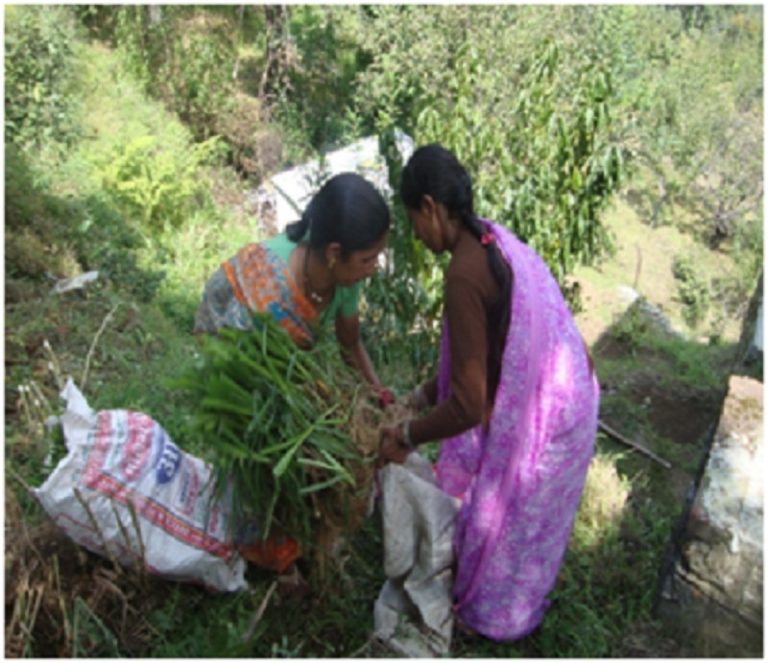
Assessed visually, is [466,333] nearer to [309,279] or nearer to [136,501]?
[309,279]

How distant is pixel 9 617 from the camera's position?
1.86 m

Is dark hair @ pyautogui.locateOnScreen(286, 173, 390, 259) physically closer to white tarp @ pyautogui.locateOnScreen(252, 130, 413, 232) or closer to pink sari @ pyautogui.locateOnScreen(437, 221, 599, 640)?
pink sari @ pyautogui.locateOnScreen(437, 221, 599, 640)

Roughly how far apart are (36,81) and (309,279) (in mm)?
5975

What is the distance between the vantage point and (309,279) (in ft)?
6.56

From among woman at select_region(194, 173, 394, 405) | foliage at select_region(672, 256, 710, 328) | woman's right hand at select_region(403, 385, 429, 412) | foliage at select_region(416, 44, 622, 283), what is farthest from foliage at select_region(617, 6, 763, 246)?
woman at select_region(194, 173, 394, 405)

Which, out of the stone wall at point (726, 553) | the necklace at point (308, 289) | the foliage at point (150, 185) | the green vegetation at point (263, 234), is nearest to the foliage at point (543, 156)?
the green vegetation at point (263, 234)

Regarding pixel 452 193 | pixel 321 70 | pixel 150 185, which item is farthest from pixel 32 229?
pixel 321 70

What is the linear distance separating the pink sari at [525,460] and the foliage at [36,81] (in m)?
5.79

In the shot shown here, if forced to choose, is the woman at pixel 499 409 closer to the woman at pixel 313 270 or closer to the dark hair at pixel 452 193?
the dark hair at pixel 452 193

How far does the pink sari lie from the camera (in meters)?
1.98

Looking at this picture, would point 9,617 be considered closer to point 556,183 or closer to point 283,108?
point 556,183

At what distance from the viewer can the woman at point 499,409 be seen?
5.96 feet

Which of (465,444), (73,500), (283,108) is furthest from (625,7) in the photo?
(73,500)

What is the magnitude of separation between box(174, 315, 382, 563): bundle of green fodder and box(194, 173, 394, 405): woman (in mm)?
94
